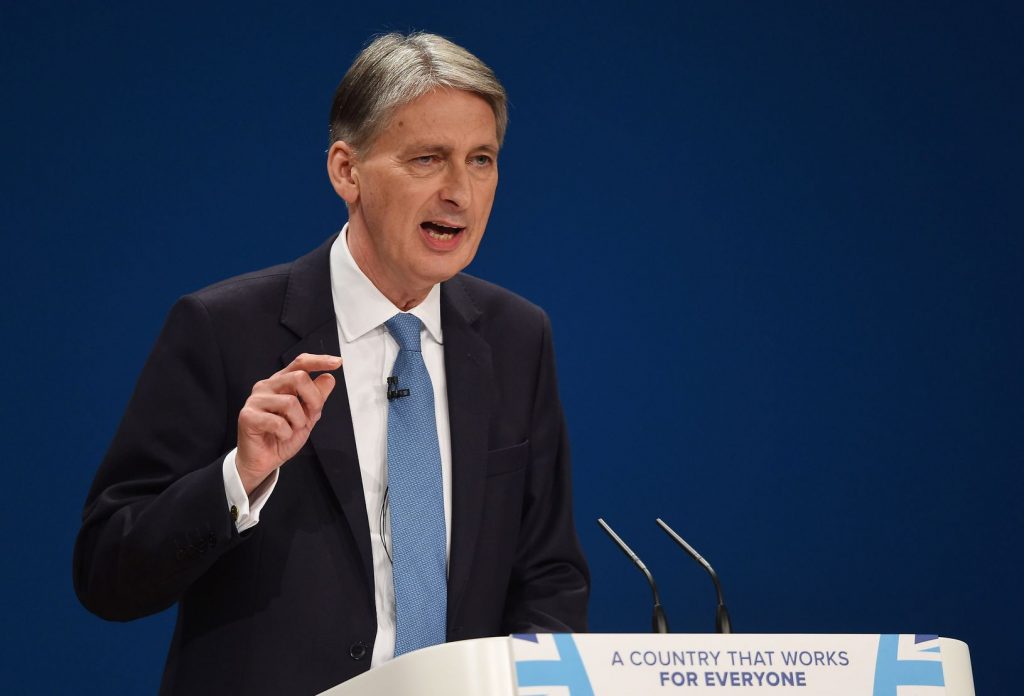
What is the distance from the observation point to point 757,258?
11.1 ft

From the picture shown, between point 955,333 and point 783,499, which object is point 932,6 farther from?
point 783,499

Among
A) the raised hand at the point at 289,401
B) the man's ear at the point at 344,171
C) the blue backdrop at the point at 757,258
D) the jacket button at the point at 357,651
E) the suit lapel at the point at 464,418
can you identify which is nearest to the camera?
the raised hand at the point at 289,401

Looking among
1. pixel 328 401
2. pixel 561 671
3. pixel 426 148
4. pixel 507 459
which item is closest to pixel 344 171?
pixel 426 148

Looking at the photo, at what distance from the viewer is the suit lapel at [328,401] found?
1.78m

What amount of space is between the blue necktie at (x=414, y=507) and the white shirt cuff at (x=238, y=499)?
0.22 metres

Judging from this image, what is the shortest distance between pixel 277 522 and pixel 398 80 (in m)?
0.70

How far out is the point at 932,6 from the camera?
11.3 ft

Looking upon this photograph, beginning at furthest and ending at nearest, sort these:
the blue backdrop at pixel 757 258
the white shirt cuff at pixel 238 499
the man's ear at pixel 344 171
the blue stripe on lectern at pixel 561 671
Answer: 1. the blue backdrop at pixel 757 258
2. the man's ear at pixel 344 171
3. the white shirt cuff at pixel 238 499
4. the blue stripe on lectern at pixel 561 671

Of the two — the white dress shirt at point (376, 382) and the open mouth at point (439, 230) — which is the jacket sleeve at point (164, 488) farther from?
the open mouth at point (439, 230)

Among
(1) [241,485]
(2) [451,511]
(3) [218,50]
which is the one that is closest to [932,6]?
(3) [218,50]

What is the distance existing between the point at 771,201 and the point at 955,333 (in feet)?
2.10

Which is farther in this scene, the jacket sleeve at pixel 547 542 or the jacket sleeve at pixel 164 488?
the jacket sleeve at pixel 547 542

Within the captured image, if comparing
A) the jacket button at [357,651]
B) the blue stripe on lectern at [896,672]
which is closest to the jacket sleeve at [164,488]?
the jacket button at [357,651]

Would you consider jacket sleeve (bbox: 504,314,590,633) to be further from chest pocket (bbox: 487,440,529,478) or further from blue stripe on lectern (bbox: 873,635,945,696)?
blue stripe on lectern (bbox: 873,635,945,696)
